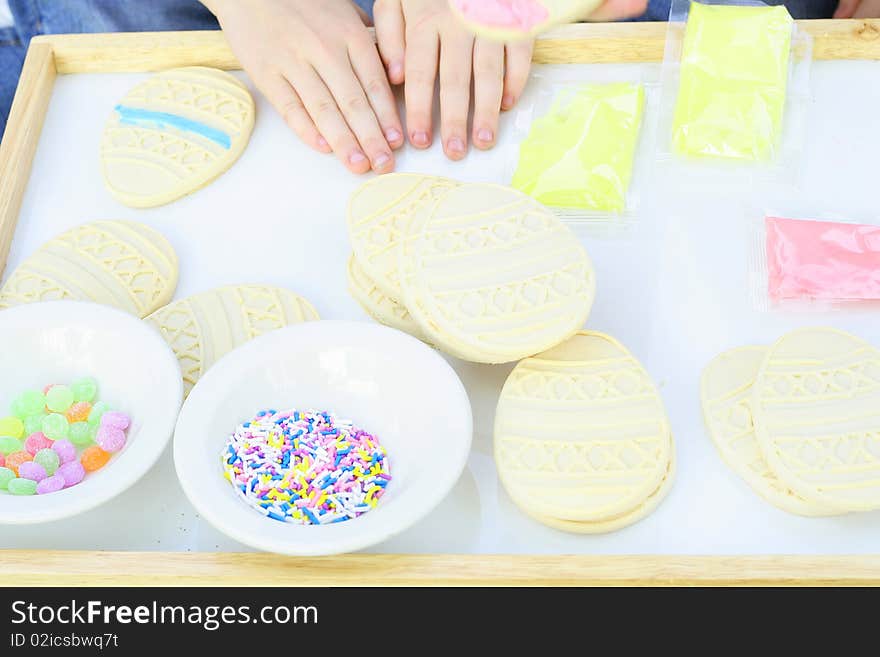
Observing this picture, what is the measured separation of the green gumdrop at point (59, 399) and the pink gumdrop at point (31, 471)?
0.22 feet

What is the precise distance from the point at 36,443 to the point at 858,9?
1189mm

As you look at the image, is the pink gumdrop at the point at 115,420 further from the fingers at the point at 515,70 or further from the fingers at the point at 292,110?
the fingers at the point at 515,70

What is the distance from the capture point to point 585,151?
3.55 ft

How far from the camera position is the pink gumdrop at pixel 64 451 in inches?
34.4

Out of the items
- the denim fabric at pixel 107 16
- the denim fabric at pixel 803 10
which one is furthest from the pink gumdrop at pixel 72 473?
the denim fabric at pixel 803 10

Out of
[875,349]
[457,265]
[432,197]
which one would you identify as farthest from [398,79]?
[875,349]

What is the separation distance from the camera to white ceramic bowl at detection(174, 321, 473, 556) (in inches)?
29.9

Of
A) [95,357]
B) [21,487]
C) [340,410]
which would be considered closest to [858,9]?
[340,410]

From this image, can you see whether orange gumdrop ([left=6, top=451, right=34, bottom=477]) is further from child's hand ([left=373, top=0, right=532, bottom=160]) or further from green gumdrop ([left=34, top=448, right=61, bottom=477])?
child's hand ([left=373, top=0, right=532, bottom=160])

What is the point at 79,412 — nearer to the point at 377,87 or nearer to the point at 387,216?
the point at 387,216

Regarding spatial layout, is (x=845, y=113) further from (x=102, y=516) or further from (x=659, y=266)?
(x=102, y=516)

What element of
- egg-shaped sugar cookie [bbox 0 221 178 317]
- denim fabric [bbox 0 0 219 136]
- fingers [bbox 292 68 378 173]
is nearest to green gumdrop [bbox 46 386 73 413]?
egg-shaped sugar cookie [bbox 0 221 178 317]

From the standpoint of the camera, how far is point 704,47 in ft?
3.73

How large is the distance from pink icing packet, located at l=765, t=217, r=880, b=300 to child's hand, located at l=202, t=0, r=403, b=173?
1.40 ft
